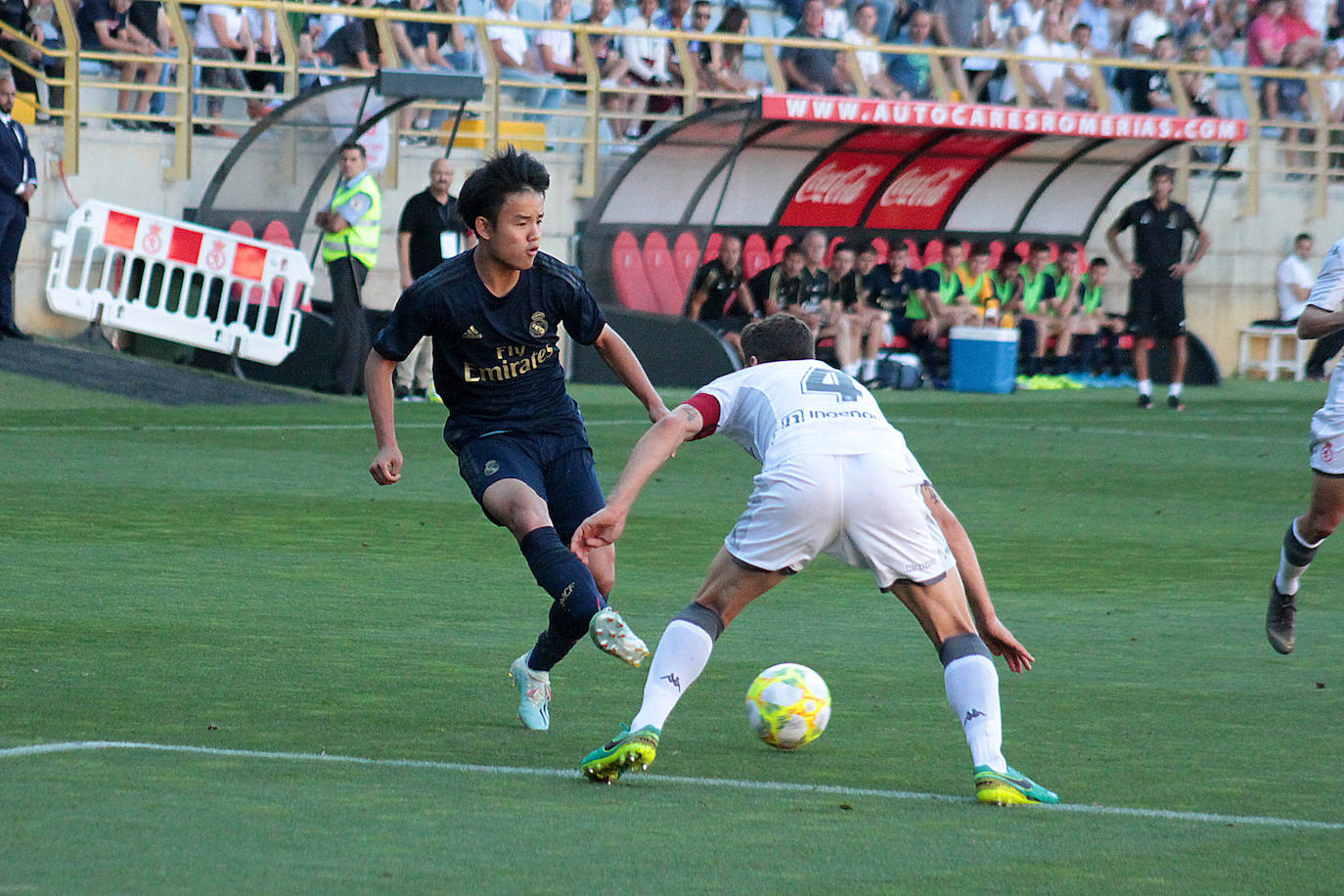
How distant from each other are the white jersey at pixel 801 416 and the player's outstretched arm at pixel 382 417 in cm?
122

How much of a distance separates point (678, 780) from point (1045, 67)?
2321cm

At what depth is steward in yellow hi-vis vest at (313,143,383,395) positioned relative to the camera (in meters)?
19.7

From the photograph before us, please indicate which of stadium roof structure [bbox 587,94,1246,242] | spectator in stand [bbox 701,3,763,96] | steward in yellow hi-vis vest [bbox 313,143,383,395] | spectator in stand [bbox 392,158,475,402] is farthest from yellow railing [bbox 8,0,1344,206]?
spectator in stand [bbox 392,158,475,402]

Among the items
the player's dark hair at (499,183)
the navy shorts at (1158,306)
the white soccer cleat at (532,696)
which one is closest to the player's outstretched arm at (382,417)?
the player's dark hair at (499,183)

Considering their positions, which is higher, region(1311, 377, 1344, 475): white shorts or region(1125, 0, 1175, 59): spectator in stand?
region(1125, 0, 1175, 59): spectator in stand

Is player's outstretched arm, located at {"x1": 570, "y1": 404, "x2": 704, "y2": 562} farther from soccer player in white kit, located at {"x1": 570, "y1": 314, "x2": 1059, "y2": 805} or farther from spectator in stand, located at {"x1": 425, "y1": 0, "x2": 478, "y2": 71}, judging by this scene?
spectator in stand, located at {"x1": 425, "y1": 0, "x2": 478, "y2": 71}

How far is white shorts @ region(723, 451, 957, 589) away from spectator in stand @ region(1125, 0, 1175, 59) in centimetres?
2501

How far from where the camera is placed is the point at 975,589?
5.48 metres

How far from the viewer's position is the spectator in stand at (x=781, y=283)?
74.9ft

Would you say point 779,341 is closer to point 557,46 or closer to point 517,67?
point 517,67

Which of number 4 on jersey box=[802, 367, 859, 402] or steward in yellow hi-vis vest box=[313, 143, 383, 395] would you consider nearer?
number 4 on jersey box=[802, 367, 859, 402]

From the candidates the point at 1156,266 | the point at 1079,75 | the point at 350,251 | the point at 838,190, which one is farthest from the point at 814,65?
the point at 350,251

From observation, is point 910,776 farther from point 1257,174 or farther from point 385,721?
point 1257,174

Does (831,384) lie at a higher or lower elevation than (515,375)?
higher
